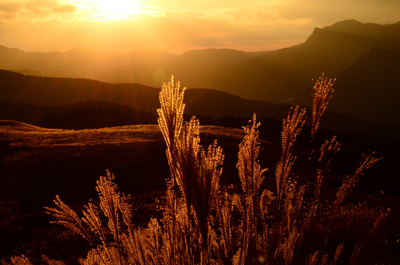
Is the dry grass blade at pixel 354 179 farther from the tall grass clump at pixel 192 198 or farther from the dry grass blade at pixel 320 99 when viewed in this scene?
the dry grass blade at pixel 320 99

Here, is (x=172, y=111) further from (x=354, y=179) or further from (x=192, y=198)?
(x=354, y=179)

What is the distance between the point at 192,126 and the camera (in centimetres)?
244

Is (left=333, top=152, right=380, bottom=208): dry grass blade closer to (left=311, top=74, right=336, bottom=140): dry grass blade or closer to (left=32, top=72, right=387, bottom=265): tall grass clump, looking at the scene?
(left=32, top=72, right=387, bottom=265): tall grass clump

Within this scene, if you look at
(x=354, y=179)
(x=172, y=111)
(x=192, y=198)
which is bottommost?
(x=354, y=179)

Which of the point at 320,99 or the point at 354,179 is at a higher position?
the point at 320,99

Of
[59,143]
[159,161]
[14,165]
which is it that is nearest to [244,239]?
[159,161]

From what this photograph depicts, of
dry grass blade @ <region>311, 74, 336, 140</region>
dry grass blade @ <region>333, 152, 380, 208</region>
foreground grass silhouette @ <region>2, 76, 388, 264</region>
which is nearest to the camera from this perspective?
foreground grass silhouette @ <region>2, 76, 388, 264</region>

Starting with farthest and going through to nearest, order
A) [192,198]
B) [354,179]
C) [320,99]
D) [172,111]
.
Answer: [354,179], [320,99], [172,111], [192,198]

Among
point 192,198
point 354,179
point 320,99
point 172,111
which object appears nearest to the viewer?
point 192,198

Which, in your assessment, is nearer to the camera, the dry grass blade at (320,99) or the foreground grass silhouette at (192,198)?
the foreground grass silhouette at (192,198)

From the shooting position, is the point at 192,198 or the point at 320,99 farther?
the point at 320,99

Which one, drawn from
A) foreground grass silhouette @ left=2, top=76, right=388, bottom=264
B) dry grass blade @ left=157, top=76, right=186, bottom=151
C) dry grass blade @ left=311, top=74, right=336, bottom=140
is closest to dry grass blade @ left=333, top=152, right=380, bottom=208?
foreground grass silhouette @ left=2, top=76, right=388, bottom=264

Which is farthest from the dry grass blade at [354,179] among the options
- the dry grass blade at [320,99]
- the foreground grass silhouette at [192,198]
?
the dry grass blade at [320,99]

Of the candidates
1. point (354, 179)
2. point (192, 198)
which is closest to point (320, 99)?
point (354, 179)
